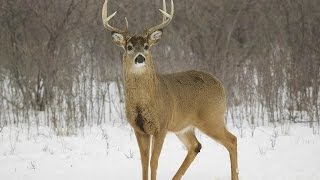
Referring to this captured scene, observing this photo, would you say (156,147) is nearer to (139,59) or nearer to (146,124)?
(146,124)

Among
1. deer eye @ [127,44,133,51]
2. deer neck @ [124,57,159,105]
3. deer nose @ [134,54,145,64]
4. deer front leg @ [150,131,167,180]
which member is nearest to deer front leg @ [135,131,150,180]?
deer front leg @ [150,131,167,180]

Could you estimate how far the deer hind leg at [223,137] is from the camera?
6451 millimetres

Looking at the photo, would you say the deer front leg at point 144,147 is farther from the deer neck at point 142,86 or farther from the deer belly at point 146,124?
the deer neck at point 142,86

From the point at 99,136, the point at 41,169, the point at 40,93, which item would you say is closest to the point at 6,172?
the point at 41,169

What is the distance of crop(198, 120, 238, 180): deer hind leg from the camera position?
6.45m

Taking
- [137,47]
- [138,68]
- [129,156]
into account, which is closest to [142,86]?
[138,68]

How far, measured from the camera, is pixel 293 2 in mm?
11578

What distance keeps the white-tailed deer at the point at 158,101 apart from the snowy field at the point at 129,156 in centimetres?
67

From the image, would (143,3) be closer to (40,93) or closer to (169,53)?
(169,53)

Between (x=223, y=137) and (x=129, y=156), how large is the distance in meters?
1.84

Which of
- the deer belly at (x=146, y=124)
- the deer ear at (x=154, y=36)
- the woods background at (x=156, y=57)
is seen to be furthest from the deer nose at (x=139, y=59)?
the woods background at (x=156, y=57)

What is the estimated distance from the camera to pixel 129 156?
7.86 m

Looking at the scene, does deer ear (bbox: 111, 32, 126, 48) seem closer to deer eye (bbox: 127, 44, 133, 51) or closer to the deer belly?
deer eye (bbox: 127, 44, 133, 51)

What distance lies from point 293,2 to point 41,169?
22.9ft
